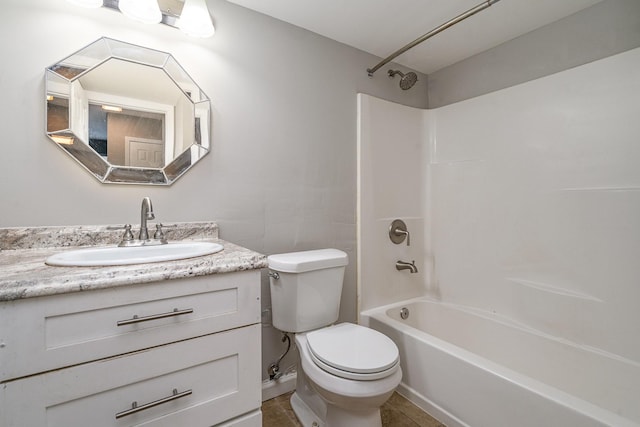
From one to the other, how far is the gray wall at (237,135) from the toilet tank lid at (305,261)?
203 millimetres

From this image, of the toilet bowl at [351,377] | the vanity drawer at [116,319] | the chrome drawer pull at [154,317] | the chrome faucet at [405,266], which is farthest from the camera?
the chrome faucet at [405,266]

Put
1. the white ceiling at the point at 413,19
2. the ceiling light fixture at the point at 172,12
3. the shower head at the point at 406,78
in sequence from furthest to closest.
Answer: the shower head at the point at 406,78 < the white ceiling at the point at 413,19 < the ceiling light fixture at the point at 172,12

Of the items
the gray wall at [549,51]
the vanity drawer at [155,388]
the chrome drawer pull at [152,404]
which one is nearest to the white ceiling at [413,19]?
the gray wall at [549,51]

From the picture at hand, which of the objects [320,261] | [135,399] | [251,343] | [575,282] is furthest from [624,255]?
[135,399]

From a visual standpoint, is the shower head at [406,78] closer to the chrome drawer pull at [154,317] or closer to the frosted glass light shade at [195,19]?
the frosted glass light shade at [195,19]

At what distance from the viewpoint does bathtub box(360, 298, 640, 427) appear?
42.9 inches

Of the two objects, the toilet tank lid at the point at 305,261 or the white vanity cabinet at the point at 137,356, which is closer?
the white vanity cabinet at the point at 137,356

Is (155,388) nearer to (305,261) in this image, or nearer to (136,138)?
(305,261)

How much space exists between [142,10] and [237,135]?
632mm

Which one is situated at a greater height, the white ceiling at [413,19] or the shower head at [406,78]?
the white ceiling at [413,19]

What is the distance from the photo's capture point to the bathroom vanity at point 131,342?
25.9 inches

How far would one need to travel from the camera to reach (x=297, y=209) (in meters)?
1.73

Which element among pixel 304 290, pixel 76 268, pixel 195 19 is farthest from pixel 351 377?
pixel 195 19

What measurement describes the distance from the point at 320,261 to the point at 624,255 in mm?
1501
